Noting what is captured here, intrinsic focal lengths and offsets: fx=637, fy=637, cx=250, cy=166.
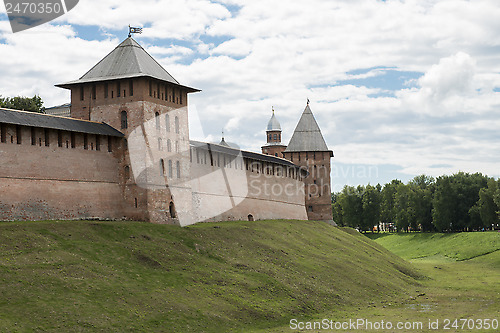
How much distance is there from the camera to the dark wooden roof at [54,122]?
30.7 m

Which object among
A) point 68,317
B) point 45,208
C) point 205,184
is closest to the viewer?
point 68,317

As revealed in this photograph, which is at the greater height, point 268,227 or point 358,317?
point 268,227

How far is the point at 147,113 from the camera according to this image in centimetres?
3616

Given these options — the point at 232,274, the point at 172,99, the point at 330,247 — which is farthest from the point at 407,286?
the point at 172,99

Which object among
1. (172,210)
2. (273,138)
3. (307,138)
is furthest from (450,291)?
(273,138)

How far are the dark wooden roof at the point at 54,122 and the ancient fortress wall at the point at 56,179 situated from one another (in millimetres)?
427

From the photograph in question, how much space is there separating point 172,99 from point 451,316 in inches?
791

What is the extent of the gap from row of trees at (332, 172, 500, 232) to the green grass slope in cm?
332

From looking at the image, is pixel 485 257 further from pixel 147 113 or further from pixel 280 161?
pixel 147 113

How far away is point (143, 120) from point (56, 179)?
20.2 feet

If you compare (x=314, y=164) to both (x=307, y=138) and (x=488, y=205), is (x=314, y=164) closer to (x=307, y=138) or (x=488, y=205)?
(x=307, y=138)

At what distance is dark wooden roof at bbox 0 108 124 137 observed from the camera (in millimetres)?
30672

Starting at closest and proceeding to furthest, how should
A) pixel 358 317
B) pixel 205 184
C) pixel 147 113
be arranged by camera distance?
pixel 358 317 → pixel 147 113 → pixel 205 184

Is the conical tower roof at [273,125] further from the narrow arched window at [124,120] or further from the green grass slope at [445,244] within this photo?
the narrow arched window at [124,120]
